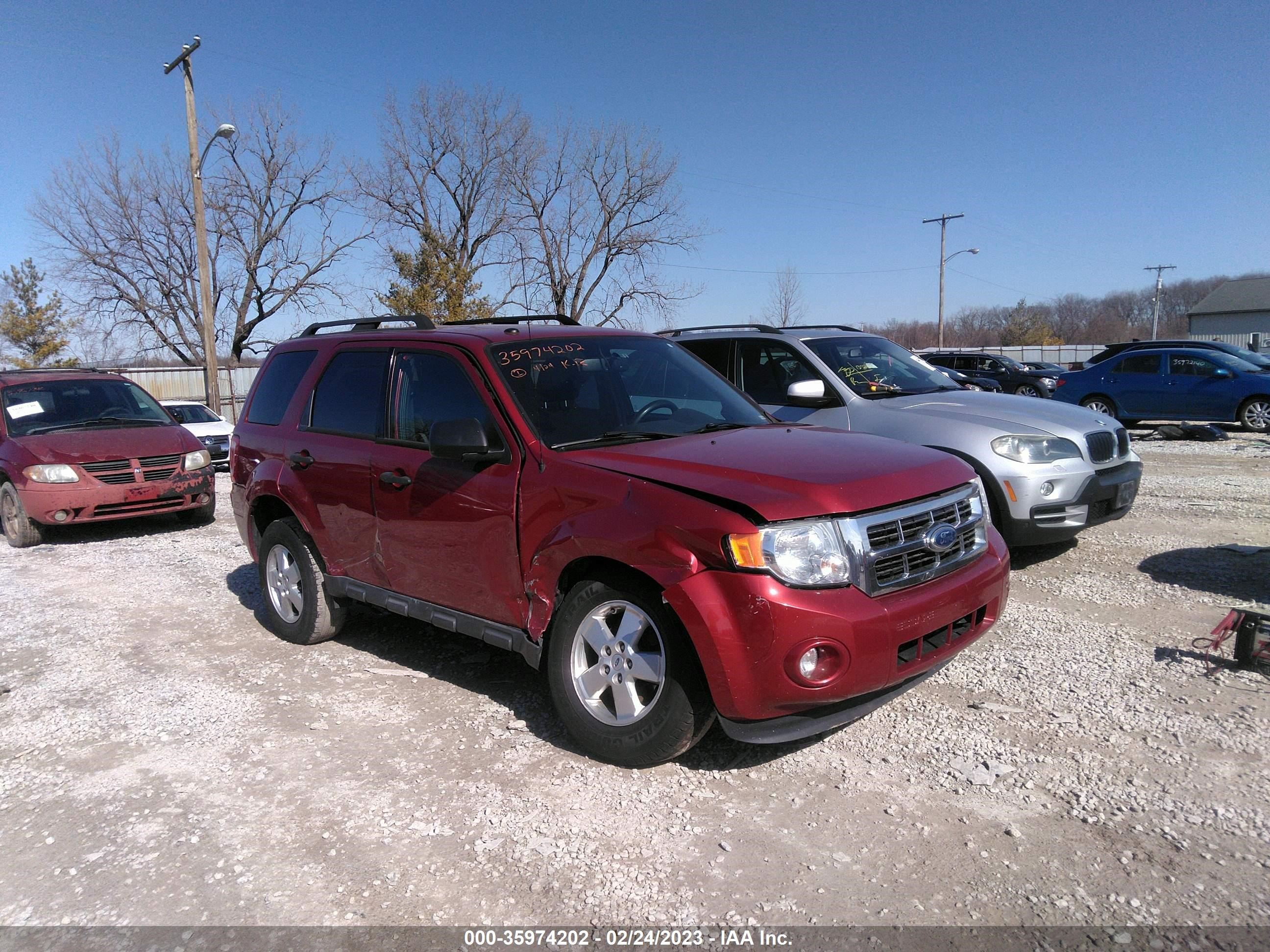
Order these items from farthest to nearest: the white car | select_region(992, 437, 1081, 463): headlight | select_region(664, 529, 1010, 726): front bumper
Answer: the white car
select_region(992, 437, 1081, 463): headlight
select_region(664, 529, 1010, 726): front bumper

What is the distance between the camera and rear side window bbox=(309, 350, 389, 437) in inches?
188

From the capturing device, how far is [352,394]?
196 inches

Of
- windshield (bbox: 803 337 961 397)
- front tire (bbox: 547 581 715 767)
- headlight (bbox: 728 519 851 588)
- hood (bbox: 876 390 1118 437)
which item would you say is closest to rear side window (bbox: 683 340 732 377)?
windshield (bbox: 803 337 961 397)

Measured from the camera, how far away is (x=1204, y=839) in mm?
2953

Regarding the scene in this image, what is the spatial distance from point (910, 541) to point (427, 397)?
2500mm

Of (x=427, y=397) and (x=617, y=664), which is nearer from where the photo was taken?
(x=617, y=664)

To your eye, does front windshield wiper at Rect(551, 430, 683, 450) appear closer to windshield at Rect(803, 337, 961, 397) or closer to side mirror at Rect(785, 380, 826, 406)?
side mirror at Rect(785, 380, 826, 406)

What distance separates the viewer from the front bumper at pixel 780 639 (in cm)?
306

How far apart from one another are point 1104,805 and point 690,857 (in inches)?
61.3

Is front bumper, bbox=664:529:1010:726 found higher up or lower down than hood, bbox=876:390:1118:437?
lower down

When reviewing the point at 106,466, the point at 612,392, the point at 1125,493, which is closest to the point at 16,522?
the point at 106,466

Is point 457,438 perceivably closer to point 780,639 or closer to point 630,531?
point 630,531

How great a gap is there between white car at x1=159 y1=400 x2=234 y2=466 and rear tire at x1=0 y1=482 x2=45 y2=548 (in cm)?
513

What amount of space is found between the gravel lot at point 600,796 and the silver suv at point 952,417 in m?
0.85
